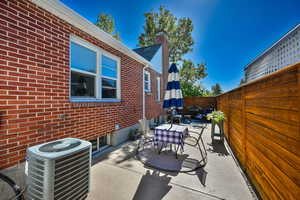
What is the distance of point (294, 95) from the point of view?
133 centimetres

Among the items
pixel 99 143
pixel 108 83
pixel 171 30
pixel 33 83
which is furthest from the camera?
pixel 171 30

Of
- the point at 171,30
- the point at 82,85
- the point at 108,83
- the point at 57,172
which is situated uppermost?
the point at 171,30

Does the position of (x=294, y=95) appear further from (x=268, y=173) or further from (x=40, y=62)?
(x=40, y=62)

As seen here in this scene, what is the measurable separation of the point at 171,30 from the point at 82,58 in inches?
628

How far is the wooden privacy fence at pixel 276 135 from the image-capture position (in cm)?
132

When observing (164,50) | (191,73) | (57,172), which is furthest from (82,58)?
(191,73)

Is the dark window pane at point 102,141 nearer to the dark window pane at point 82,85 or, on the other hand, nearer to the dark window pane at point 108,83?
the dark window pane at point 82,85

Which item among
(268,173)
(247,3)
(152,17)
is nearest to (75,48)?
(268,173)

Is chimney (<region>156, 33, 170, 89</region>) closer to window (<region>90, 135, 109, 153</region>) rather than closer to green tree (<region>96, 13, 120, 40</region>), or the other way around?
window (<region>90, 135, 109, 153</region>)

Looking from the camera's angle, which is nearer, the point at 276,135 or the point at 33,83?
the point at 276,135

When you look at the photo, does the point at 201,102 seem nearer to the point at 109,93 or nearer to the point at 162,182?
the point at 109,93

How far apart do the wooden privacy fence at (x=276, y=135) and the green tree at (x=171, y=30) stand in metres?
16.1

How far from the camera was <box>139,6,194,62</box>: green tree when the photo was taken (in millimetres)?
15898

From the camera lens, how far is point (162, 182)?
101 inches
